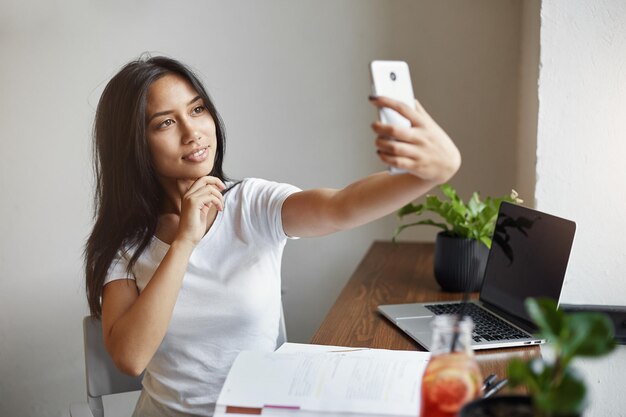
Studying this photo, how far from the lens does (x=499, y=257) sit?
59.4 inches

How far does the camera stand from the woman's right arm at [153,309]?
1.23 metres

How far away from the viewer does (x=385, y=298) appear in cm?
167

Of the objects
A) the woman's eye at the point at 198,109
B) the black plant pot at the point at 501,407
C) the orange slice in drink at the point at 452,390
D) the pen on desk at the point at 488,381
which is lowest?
the pen on desk at the point at 488,381

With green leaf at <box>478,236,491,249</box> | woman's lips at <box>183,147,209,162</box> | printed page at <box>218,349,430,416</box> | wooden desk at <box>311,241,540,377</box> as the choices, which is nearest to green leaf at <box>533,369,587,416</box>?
printed page at <box>218,349,430,416</box>

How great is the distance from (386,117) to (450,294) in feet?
2.95

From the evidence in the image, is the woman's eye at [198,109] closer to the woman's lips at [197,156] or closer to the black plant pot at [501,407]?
the woman's lips at [197,156]

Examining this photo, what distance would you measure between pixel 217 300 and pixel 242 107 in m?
1.04

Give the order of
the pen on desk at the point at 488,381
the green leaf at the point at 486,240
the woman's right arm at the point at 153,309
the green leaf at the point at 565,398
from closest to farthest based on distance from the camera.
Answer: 1. the green leaf at the point at 565,398
2. the pen on desk at the point at 488,381
3. the woman's right arm at the point at 153,309
4. the green leaf at the point at 486,240

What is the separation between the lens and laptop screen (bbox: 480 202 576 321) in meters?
1.28

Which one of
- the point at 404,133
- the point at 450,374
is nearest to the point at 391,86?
the point at 404,133

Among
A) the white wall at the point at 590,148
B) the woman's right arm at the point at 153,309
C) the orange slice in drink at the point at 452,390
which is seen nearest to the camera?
the orange slice in drink at the point at 452,390

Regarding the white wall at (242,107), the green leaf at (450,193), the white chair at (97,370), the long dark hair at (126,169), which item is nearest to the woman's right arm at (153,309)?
the long dark hair at (126,169)

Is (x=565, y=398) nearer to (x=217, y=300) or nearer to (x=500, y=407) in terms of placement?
(x=500, y=407)

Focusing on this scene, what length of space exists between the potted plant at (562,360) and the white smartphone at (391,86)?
1.11 feet
